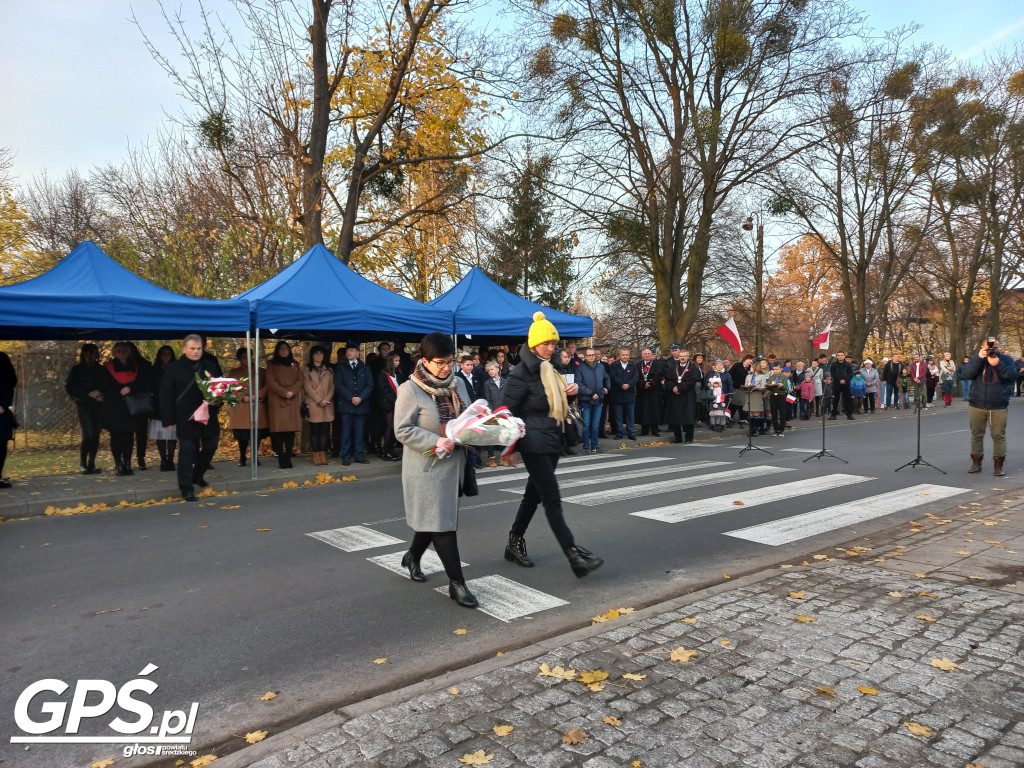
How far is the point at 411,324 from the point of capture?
12.4 meters

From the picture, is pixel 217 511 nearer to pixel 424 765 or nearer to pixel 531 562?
pixel 531 562

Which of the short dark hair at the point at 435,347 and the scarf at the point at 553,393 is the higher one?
the short dark hair at the point at 435,347

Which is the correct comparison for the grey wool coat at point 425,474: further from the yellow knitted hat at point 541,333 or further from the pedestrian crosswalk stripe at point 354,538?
the pedestrian crosswalk stripe at point 354,538

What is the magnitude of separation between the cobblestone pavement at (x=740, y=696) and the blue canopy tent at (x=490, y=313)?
9.01 metres

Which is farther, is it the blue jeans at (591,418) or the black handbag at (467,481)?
the blue jeans at (591,418)

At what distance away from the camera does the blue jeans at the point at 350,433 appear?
1233 cm

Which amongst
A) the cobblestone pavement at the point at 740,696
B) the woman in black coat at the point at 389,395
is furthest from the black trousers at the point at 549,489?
the woman in black coat at the point at 389,395

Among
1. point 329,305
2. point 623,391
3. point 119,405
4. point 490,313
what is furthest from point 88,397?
point 623,391

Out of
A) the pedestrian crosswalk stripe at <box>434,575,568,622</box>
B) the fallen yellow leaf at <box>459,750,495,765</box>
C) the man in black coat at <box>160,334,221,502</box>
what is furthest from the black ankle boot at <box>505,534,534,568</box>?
the man in black coat at <box>160,334,221,502</box>

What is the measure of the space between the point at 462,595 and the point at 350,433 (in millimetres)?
8284

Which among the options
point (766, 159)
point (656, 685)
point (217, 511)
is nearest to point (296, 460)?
point (217, 511)

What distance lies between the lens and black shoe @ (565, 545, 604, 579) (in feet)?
17.6

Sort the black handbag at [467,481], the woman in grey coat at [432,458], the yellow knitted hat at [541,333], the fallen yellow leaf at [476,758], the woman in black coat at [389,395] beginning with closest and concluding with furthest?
the fallen yellow leaf at [476,758], the woman in grey coat at [432,458], the black handbag at [467,481], the yellow knitted hat at [541,333], the woman in black coat at [389,395]

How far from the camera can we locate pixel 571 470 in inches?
453
